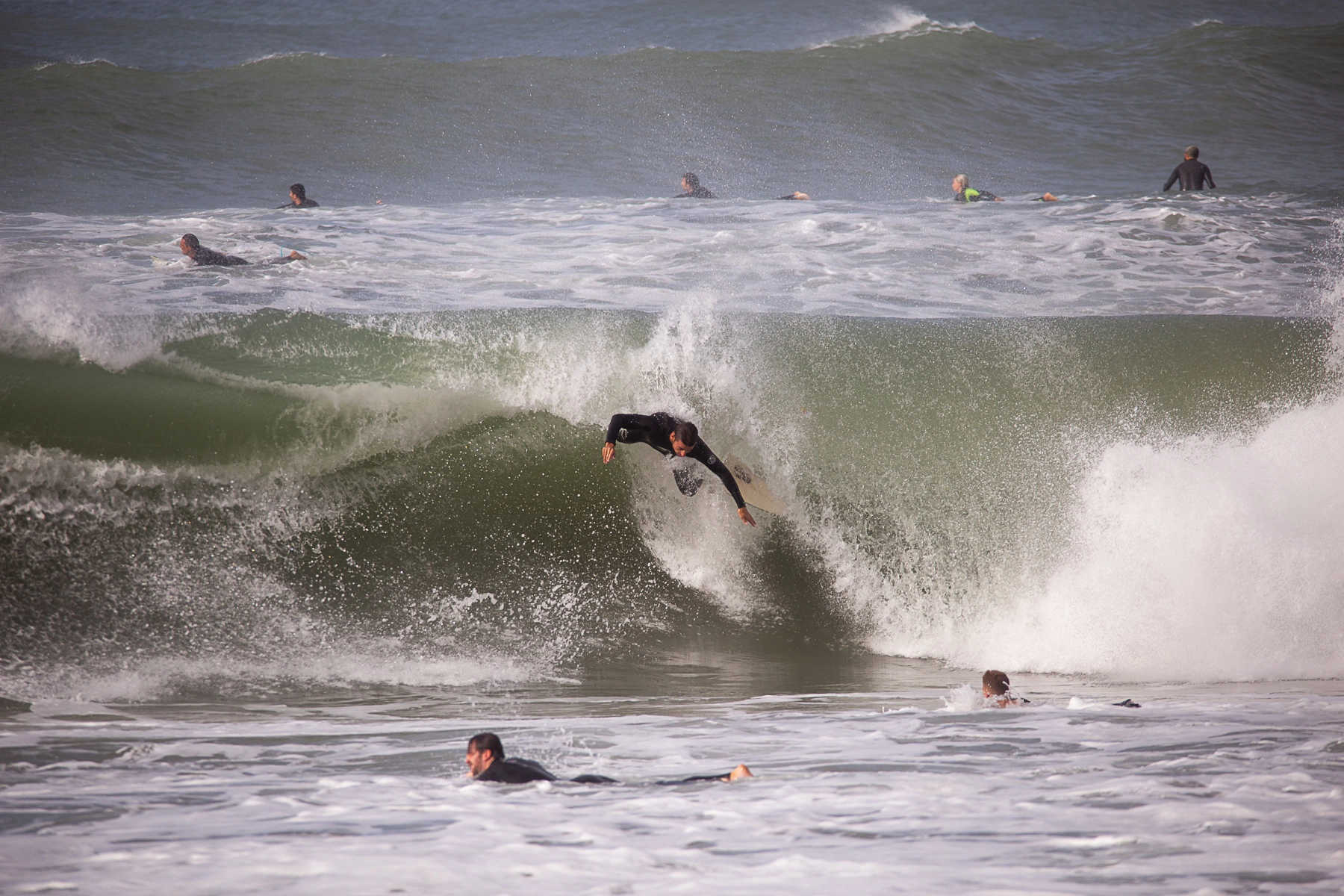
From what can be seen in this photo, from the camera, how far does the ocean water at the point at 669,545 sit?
3328 mm

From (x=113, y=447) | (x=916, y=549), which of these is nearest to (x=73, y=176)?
(x=113, y=447)

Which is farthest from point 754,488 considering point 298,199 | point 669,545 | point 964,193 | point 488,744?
point 298,199

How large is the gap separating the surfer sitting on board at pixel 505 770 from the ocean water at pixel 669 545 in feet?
0.33

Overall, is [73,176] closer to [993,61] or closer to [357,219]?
[357,219]

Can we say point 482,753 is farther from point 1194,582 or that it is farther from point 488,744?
point 1194,582

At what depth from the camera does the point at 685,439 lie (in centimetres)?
569

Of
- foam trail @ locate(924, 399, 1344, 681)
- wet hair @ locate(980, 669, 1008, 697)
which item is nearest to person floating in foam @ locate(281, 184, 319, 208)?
Answer: foam trail @ locate(924, 399, 1344, 681)

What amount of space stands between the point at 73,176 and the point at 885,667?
1420 centimetres

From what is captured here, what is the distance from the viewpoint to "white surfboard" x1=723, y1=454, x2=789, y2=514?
6.82 m

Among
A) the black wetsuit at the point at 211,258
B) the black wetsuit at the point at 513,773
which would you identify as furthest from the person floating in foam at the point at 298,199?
the black wetsuit at the point at 513,773

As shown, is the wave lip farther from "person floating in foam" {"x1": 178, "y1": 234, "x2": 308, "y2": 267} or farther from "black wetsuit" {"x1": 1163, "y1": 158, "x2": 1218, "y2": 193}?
"person floating in foam" {"x1": 178, "y1": 234, "x2": 308, "y2": 267}

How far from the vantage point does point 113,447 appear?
6320mm

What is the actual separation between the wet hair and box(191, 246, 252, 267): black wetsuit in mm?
8313

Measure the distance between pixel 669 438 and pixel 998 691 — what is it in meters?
2.50
